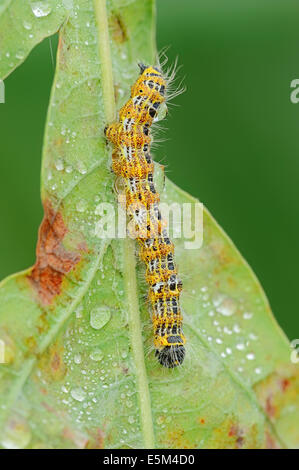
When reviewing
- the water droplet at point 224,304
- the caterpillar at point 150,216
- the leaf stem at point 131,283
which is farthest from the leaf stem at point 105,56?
the water droplet at point 224,304

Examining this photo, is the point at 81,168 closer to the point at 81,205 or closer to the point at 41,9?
the point at 81,205

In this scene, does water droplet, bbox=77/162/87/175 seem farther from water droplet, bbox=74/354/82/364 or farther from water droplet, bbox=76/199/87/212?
water droplet, bbox=74/354/82/364

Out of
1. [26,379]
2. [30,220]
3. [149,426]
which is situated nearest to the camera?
[26,379]

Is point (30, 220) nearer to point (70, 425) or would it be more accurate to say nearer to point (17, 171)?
point (17, 171)

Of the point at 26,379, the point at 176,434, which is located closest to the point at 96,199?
the point at 26,379

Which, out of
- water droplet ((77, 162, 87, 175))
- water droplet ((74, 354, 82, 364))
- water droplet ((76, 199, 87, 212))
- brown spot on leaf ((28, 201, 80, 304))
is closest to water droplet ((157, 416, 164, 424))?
water droplet ((74, 354, 82, 364))

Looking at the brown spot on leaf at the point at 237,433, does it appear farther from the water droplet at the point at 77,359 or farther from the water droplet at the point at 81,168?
the water droplet at the point at 81,168
